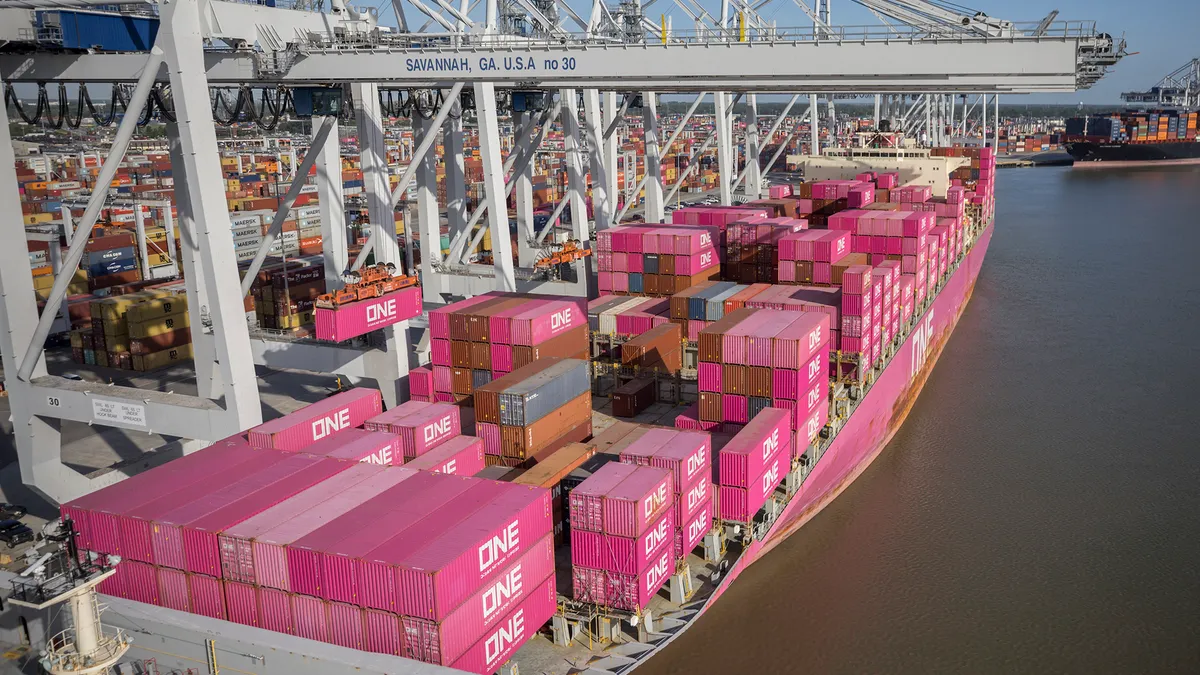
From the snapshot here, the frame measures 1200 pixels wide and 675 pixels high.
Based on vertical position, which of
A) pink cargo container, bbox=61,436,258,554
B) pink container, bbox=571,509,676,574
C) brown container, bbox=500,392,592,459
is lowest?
pink container, bbox=571,509,676,574

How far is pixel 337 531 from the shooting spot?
12867mm

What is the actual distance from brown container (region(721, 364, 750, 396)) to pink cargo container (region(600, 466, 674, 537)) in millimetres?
5169

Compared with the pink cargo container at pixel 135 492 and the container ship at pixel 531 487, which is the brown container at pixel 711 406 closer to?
the container ship at pixel 531 487

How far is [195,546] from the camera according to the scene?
42.8ft

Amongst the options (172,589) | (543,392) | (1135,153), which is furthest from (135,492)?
(1135,153)

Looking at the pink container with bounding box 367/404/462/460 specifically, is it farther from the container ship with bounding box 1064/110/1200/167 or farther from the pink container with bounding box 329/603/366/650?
the container ship with bounding box 1064/110/1200/167

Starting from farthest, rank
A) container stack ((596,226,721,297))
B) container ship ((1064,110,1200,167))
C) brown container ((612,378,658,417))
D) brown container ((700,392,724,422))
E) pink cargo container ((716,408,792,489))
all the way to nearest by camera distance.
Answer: container ship ((1064,110,1200,167)), container stack ((596,226,721,297)), brown container ((612,378,658,417)), brown container ((700,392,724,422)), pink cargo container ((716,408,792,489))

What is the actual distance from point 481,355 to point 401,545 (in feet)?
30.4

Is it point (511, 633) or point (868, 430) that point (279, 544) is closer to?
point (511, 633)

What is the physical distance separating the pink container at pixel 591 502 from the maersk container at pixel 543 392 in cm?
302

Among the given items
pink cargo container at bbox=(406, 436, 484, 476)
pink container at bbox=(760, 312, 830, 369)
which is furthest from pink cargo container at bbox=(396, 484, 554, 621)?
pink container at bbox=(760, 312, 830, 369)

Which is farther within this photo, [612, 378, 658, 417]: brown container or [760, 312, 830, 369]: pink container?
[612, 378, 658, 417]: brown container

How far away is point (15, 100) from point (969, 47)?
23.3 metres

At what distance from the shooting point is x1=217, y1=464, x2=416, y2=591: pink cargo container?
12.6 metres
